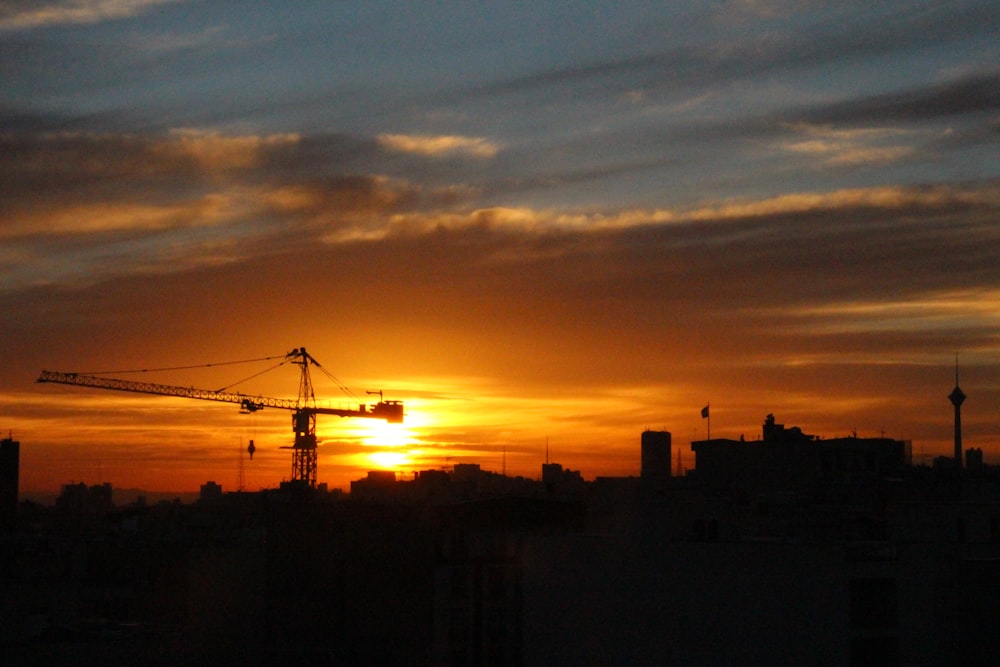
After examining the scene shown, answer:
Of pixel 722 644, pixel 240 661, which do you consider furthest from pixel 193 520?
pixel 722 644

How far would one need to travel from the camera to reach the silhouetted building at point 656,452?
106625 mm

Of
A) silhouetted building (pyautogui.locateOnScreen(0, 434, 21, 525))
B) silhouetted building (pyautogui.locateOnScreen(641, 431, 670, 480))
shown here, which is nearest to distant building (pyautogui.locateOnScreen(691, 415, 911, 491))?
silhouetted building (pyautogui.locateOnScreen(641, 431, 670, 480))

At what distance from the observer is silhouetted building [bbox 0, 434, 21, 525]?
13284cm

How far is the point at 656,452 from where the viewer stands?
10800 centimetres

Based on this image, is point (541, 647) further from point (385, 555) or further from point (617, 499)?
point (617, 499)

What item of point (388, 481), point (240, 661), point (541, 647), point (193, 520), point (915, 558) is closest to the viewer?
point (915, 558)

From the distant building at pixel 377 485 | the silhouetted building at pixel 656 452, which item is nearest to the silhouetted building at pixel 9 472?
the distant building at pixel 377 485

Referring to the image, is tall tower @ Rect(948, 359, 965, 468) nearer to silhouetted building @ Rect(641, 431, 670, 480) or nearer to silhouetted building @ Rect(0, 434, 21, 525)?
silhouetted building @ Rect(641, 431, 670, 480)

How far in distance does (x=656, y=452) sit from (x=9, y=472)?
75.7 meters

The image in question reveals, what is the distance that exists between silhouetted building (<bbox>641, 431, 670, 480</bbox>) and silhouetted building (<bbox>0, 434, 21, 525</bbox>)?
66671 millimetres

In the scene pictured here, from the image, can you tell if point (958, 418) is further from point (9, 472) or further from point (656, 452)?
point (9, 472)

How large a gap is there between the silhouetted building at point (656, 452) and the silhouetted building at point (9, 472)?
66.7 m

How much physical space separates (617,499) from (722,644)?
26.4 metres

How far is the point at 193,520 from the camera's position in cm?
12744
